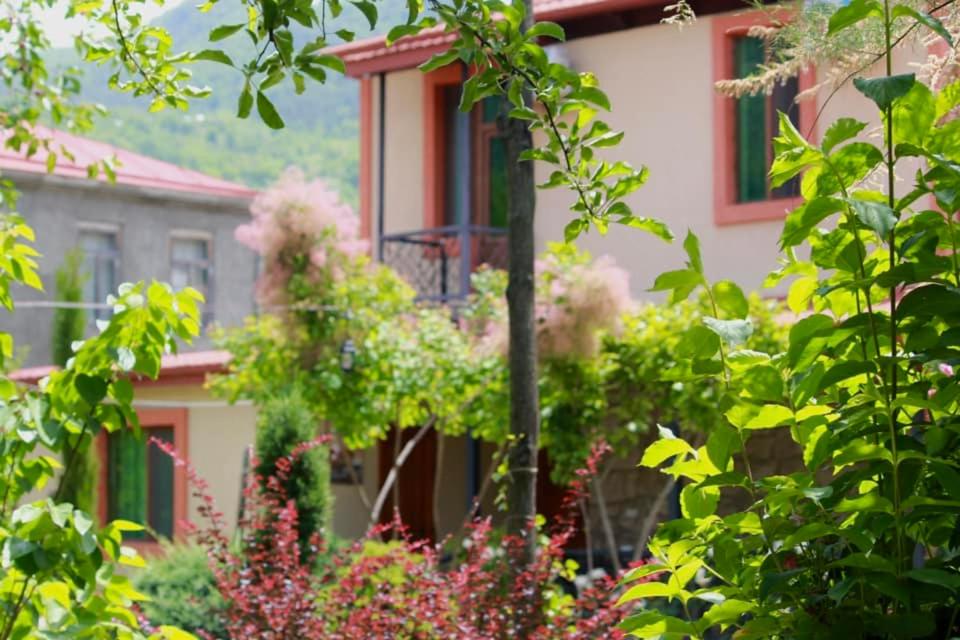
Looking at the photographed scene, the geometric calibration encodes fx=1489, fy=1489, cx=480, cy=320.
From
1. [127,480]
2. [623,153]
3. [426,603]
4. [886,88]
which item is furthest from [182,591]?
[886,88]

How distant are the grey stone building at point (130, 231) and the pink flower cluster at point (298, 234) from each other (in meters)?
9.15

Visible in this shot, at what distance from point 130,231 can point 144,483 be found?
6.84 metres

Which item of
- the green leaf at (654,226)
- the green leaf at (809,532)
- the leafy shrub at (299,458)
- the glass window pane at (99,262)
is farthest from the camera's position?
the glass window pane at (99,262)

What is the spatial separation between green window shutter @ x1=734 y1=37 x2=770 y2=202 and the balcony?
97.3 inches

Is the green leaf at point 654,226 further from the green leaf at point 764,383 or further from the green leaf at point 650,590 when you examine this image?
the green leaf at point 650,590

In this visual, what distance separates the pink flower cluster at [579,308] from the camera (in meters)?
11.2

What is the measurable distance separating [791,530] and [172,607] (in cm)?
888

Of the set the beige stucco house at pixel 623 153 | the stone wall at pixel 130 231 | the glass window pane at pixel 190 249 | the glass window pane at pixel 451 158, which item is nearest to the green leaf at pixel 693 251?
the beige stucco house at pixel 623 153

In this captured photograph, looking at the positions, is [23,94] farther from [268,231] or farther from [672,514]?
[672,514]

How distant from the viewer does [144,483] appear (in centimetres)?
1823

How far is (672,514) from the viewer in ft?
43.2

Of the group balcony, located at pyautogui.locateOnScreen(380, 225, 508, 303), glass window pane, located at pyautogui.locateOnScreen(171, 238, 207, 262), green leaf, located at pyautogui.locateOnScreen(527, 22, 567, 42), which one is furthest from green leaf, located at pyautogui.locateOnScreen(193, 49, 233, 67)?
glass window pane, located at pyautogui.locateOnScreen(171, 238, 207, 262)

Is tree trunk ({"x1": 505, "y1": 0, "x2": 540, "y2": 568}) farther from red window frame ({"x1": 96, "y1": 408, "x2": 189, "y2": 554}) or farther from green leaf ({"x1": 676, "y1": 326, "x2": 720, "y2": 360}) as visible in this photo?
red window frame ({"x1": 96, "y1": 408, "x2": 189, "y2": 554})

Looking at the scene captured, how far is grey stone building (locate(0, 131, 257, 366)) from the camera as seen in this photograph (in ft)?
74.4
